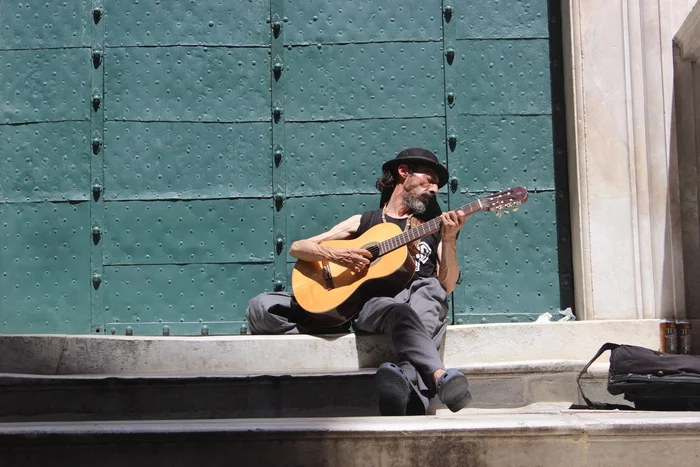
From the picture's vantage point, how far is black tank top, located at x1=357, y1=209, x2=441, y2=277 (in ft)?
15.3

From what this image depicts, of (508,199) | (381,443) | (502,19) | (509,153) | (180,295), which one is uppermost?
(502,19)

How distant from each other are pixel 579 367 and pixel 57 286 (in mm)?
3050

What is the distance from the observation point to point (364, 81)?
18.0ft

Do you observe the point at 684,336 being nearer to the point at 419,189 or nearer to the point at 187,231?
the point at 419,189

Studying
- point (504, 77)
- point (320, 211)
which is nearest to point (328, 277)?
point (320, 211)

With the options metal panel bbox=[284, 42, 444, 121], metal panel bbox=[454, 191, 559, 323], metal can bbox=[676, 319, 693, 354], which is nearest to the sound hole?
metal panel bbox=[454, 191, 559, 323]

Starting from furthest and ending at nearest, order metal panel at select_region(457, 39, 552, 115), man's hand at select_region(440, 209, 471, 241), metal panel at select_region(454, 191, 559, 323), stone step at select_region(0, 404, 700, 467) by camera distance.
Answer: metal panel at select_region(457, 39, 552, 115), metal panel at select_region(454, 191, 559, 323), man's hand at select_region(440, 209, 471, 241), stone step at select_region(0, 404, 700, 467)

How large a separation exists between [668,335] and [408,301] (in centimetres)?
146

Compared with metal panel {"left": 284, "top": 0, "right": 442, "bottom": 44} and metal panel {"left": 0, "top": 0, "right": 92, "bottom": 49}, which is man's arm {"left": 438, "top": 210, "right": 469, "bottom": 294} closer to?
metal panel {"left": 284, "top": 0, "right": 442, "bottom": 44}

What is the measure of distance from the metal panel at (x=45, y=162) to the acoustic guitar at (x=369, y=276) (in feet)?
5.63

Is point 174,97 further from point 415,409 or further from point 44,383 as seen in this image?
point 415,409

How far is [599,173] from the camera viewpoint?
5055 millimetres

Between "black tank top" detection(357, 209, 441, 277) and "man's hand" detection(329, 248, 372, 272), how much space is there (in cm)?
32

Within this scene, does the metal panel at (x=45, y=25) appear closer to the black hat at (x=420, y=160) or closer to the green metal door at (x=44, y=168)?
the green metal door at (x=44, y=168)
